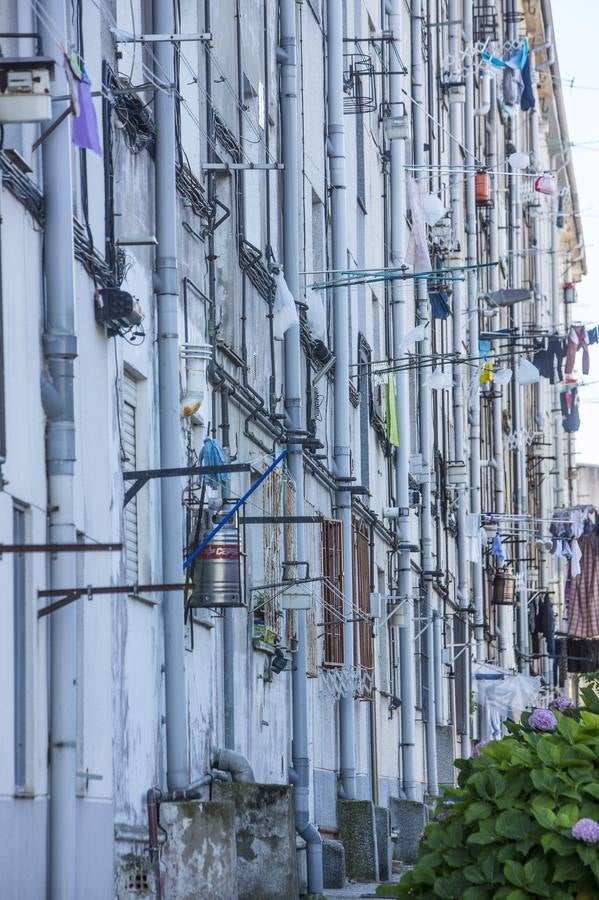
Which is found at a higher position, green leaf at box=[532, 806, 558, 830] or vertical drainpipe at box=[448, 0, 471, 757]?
vertical drainpipe at box=[448, 0, 471, 757]

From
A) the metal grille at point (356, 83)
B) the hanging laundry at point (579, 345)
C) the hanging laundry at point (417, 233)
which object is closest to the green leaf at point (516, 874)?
the metal grille at point (356, 83)

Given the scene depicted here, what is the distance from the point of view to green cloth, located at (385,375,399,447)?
92.9 feet

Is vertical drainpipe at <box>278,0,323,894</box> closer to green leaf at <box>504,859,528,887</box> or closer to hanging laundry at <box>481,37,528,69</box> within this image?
green leaf at <box>504,859,528,887</box>

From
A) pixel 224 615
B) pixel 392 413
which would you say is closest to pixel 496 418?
pixel 392 413

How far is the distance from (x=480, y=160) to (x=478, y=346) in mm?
5681

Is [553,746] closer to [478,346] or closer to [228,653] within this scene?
[228,653]

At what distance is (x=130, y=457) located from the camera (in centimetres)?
1467

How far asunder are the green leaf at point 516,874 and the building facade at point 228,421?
2748mm

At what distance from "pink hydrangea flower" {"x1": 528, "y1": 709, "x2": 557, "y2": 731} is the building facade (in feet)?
8.03

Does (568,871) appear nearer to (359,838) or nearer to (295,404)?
(295,404)

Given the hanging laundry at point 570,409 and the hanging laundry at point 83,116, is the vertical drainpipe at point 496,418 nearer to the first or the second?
the hanging laundry at point 570,409

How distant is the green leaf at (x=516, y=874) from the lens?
9.62 metres

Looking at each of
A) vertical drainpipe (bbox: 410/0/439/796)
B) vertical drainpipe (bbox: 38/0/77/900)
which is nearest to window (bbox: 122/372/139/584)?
vertical drainpipe (bbox: 38/0/77/900)

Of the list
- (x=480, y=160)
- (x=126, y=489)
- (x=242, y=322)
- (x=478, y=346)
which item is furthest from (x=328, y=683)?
(x=480, y=160)
